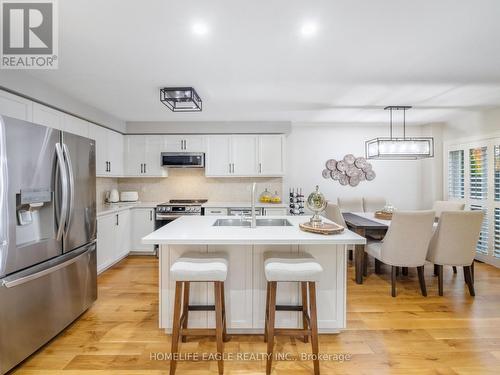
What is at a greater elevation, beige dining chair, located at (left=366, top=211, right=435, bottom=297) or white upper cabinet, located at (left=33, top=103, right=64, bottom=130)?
white upper cabinet, located at (left=33, top=103, right=64, bottom=130)

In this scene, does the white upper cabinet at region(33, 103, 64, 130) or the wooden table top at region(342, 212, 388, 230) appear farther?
the wooden table top at region(342, 212, 388, 230)

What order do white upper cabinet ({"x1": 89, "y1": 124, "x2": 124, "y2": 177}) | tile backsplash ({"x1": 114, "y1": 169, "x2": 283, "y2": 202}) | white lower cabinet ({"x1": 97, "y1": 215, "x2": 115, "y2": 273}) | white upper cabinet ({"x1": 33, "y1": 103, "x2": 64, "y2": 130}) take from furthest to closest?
tile backsplash ({"x1": 114, "y1": 169, "x2": 283, "y2": 202})
white upper cabinet ({"x1": 89, "y1": 124, "x2": 124, "y2": 177})
white lower cabinet ({"x1": 97, "y1": 215, "x2": 115, "y2": 273})
white upper cabinet ({"x1": 33, "y1": 103, "x2": 64, "y2": 130})

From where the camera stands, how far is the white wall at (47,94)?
2471 mm

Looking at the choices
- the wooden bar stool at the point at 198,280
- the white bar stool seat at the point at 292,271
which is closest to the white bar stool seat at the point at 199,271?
the wooden bar stool at the point at 198,280

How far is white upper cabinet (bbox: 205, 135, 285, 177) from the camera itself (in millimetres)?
4855

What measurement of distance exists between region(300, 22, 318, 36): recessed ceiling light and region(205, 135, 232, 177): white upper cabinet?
3.02m

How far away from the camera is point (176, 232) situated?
7.07 feet

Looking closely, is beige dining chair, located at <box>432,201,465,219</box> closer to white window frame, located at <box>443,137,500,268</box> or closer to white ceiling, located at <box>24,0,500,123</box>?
white window frame, located at <box>443,137,500,268</box>

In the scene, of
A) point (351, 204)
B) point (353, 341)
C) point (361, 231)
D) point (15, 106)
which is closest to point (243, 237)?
point (353, 341)

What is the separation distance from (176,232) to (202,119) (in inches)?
117

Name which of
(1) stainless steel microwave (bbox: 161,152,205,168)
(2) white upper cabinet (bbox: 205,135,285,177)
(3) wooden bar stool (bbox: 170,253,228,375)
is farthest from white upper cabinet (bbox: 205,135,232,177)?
(3) wooden bar stool (bbox: 170,253,228,375)

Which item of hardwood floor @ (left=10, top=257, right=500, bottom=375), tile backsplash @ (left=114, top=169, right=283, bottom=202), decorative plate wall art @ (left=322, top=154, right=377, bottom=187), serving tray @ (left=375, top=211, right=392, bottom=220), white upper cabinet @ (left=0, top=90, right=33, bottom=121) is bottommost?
hardwood floor @ (left=10, top=257, right=500, bottom=375)

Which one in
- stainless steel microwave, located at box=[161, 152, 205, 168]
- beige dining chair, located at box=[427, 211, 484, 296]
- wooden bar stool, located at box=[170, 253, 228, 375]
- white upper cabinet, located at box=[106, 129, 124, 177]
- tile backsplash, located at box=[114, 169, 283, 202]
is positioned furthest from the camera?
tile backsplash, located at box=[114, 169, 283, 202]

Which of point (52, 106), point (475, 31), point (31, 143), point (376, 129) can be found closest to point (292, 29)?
point (475, 31)
